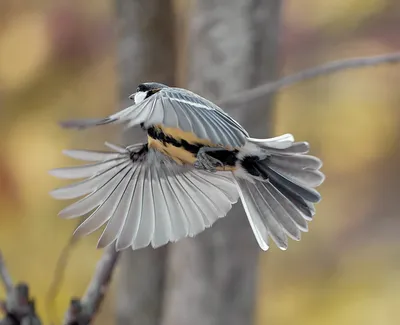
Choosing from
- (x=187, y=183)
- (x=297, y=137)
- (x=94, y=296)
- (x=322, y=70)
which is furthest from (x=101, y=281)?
(x=297, y=137)

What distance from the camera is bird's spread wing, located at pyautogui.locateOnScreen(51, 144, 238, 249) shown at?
21.4 inches

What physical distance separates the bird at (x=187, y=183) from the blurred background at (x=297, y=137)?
0.75m

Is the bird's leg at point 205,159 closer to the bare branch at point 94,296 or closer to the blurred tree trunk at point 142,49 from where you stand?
the bare branch at point 94,296

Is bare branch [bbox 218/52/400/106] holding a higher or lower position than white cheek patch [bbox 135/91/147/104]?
higher

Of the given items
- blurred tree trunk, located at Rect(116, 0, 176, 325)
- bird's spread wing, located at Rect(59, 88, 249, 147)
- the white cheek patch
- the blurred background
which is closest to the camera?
bird's spread wing, located at Rect(59, 88, 249, 147)

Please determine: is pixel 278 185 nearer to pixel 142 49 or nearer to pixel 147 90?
pixel 147 90

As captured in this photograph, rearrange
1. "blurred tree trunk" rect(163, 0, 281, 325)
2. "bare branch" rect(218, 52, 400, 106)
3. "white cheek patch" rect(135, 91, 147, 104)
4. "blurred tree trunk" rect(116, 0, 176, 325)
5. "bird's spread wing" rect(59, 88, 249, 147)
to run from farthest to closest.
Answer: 1. "blurred tree trunk" rect(116, 0, 176, 325)
2. "blurred tree trunk" rect(163, 0, 281, 325)
3. "bare branch" rect(218, 52, 400, 106)
4. "white cheek patch" rect(135, 91, 147, 104)
5. "bird's spread wing" rect(59, 88, 249, 147)

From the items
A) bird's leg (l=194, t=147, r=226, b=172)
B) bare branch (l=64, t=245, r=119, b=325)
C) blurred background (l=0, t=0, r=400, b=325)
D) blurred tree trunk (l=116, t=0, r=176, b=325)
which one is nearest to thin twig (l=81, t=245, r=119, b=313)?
bare branch (l=64, t=245, r=119, b=325)

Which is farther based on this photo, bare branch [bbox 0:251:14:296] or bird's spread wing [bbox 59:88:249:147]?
bare branch [bbox 0:251:14:296]

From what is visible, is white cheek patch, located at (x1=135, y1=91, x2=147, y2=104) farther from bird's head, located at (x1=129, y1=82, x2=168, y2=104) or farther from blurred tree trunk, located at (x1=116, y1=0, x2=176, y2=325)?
blurred tree trunk, located at (x1=116, y1=0, x2=176, y2=325)

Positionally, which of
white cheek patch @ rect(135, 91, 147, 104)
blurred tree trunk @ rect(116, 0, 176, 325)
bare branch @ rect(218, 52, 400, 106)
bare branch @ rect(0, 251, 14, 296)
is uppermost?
blurred tree trunk @ rect(116, 0, 176, 325)

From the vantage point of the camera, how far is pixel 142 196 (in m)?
0.62

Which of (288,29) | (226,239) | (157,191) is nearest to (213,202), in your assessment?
(157,191)

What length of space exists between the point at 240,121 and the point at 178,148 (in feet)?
1.02
